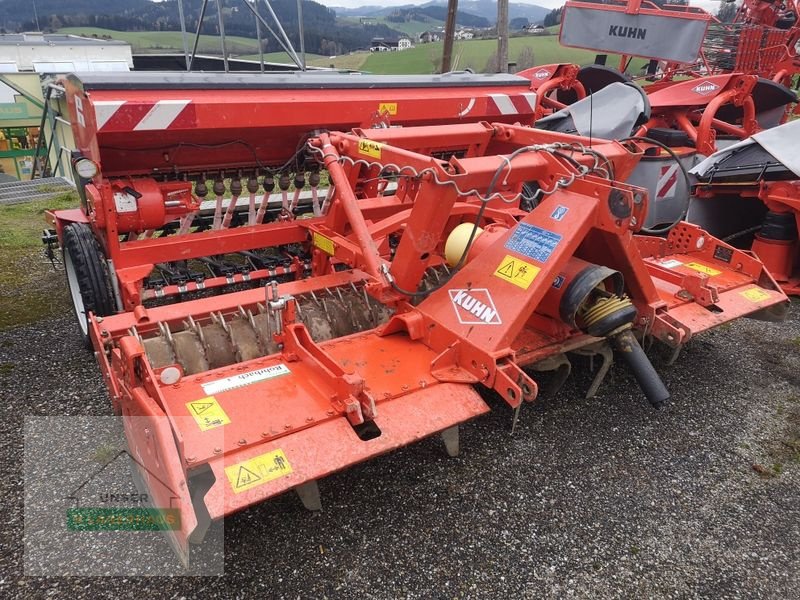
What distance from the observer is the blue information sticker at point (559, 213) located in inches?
115

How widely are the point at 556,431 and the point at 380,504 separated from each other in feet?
3.82

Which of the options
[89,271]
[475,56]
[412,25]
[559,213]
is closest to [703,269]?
[559,213]

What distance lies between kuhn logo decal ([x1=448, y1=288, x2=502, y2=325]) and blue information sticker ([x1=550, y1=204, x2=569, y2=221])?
503 millimetres

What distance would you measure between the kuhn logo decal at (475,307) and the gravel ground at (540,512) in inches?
29.5

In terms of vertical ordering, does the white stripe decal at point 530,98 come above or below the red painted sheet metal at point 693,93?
above

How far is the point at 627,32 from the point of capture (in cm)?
794

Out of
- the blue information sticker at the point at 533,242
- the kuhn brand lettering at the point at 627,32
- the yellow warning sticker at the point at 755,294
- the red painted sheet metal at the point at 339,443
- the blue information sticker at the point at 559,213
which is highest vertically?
the kuhn brand lettering at the point at 627,32

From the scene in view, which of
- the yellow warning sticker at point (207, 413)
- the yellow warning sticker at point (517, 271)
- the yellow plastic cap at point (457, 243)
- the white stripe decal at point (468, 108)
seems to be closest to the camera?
the yellow warning sticker at point (207, 413)

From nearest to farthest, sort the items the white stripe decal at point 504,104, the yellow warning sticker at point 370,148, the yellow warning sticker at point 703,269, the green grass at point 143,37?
the yellow warning sticker at point 370,148 → the yellow warning sticker at point 703,269 → the white stripe decal at point 504,104 → the green grass at point 143,37

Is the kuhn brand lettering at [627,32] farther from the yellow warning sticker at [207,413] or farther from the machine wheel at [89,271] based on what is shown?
the yellow warning sticker at [207,413]

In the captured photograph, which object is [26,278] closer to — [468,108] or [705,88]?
[468,108]

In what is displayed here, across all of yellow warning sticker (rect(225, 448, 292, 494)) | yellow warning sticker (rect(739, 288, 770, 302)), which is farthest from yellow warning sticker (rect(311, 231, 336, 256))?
yellow warning sticker (rect(739, 288, 770, 302))

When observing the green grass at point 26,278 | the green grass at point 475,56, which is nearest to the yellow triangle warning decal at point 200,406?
the green grass at point 26,278

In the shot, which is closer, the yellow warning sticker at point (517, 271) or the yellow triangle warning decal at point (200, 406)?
the yellow triangle warning decal at point (200, 406)
